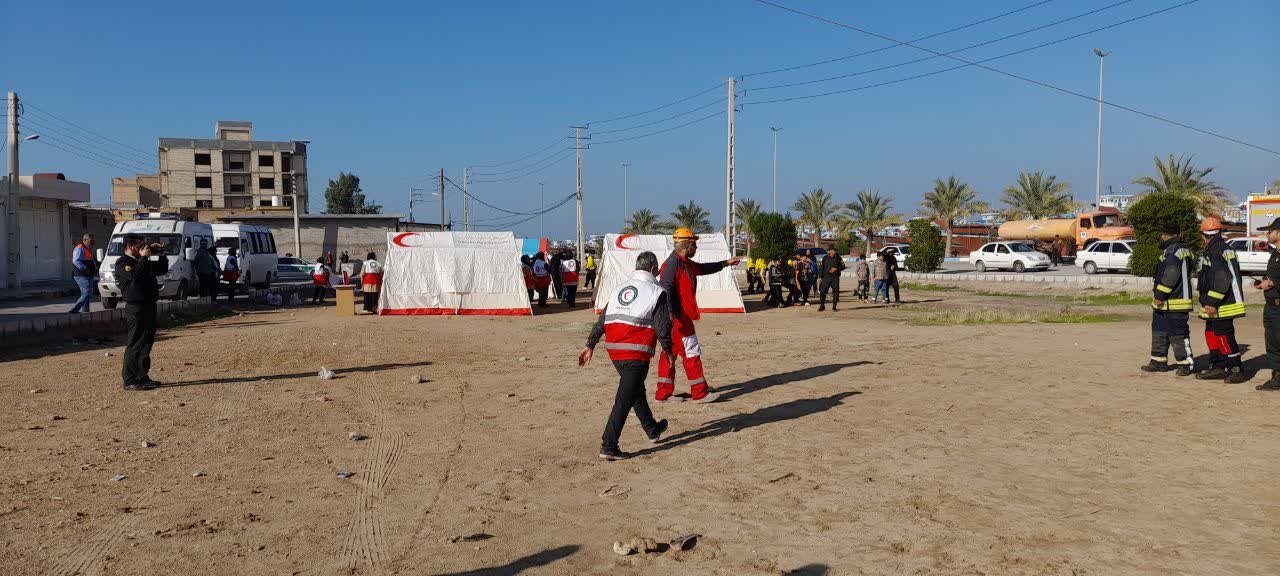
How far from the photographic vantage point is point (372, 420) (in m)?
8.51

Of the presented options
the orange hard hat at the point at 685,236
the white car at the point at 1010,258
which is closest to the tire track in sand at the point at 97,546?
the orange hard hat at the point at 685,236

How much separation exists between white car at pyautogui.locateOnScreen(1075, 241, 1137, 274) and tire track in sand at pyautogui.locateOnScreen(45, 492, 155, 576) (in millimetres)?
36538

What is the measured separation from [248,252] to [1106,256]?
32017 millimetres

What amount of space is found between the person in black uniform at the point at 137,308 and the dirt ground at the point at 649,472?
0.41 meters

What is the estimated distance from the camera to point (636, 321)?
661cm

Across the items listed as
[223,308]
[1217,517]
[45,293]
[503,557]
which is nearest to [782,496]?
[503,557]

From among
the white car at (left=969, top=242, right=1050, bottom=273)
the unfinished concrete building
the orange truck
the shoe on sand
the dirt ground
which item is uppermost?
the unfinished concrete building

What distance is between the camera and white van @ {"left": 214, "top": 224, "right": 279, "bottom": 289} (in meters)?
28.6

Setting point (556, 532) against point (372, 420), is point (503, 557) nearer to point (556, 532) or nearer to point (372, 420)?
point (556, 532)

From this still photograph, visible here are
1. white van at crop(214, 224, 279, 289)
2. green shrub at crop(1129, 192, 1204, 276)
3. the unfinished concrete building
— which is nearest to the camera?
green shrub at crop(1129, 192, 1204, 276)

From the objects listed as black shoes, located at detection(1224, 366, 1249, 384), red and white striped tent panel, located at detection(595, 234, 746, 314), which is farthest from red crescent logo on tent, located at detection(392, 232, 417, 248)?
black shoes, located at detection(1224, 366, 1249, 384)

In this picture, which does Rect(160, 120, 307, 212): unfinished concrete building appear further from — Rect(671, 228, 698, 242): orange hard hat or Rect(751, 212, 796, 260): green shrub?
Rect(671, 228, 698, 242): orange hard hat

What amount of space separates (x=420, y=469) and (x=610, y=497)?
1635 millimetres

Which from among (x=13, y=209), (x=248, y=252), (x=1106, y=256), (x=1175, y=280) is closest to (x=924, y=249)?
(x=1106, y=256)
